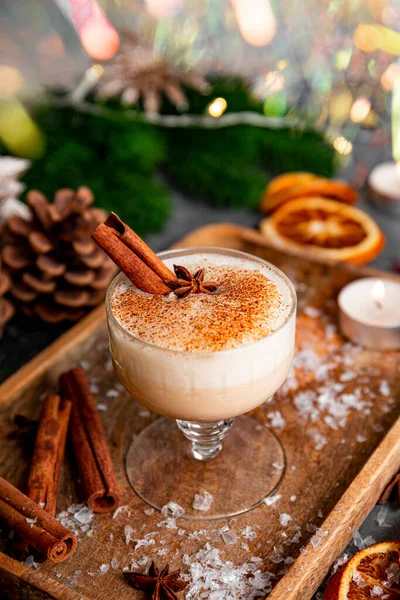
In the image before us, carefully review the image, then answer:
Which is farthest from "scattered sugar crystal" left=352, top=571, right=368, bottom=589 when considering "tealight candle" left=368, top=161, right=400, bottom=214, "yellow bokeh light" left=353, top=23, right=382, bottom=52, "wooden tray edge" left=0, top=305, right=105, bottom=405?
"yellow bokeh light" left=353, top=23, right=382, bottom=52

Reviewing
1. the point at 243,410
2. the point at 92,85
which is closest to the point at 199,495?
the point at 243,410

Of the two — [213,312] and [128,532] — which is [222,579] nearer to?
[128,532]

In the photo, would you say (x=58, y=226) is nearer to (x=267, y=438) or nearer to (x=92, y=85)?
(x=267, y=438)

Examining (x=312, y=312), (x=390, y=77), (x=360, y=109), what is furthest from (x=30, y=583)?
(x=390, y=77)

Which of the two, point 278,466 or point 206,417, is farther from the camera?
point 278,466

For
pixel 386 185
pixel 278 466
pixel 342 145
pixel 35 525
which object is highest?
pixel 35 525

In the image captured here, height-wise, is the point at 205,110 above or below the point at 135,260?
below
